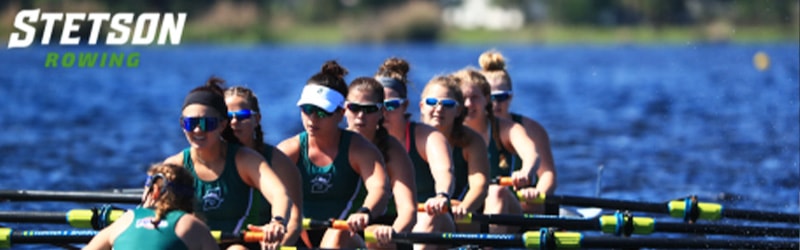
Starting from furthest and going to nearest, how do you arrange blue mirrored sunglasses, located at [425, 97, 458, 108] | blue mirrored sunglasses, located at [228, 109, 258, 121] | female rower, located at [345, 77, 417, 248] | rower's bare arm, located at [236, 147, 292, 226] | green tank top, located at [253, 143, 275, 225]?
blue mirrored sunglasses, located at [425, 97, 458, 108] → female rower, located at [345, 77, 417, 248] → blue mirrored sunglasses, located at [228, 109, 258, 121] → green tank top, located at [253, 143, 275, 225] → rower's bare arm, located at [236, 147, 292, 226]

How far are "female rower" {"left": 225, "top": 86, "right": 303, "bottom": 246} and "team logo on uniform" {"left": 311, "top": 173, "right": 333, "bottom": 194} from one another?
1.69ft

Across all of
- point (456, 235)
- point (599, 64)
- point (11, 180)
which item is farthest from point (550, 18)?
point (456, 235)

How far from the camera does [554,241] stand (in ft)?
31.7

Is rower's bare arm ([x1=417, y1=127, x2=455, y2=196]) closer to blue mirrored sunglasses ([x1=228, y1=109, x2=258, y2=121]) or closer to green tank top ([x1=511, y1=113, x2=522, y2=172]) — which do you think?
blue mirrored sunglasses ([x1=228, y1=109, x2=258, y2=121])

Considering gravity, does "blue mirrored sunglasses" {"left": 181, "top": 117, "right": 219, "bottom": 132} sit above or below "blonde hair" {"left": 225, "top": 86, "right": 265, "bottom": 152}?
below

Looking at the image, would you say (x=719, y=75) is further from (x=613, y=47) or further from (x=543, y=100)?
(x=613, y=47)

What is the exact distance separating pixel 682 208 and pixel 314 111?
4075 millimetres

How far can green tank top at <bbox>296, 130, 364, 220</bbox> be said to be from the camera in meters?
9.35

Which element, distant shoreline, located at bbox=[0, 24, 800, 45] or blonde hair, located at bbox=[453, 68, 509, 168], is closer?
blonde hair, located at bbox=[453, 68, 509, 168]

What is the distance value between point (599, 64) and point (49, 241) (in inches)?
2825

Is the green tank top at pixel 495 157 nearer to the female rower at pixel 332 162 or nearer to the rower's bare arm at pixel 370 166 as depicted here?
the female rower at pixel 332 162

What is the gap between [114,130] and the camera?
29219 millimetres

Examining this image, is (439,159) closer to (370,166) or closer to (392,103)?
(392,103)

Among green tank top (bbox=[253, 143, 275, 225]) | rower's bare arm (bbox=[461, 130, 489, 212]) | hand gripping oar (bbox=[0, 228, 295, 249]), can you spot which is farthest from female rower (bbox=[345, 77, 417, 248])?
hand gripping oar (bbox=[0, 228, 295, 249])
